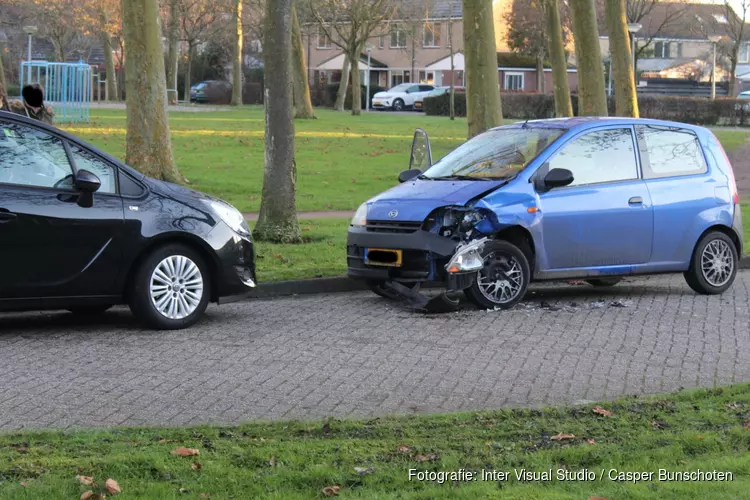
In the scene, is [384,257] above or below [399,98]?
below

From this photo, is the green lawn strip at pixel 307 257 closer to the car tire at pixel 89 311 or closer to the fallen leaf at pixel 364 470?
the car tire at pixel 89 311

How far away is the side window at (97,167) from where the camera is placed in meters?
→ 9.45

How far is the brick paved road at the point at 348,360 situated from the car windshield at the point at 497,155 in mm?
1416

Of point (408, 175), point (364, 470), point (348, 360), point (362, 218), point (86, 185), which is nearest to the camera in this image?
point (364, 470)

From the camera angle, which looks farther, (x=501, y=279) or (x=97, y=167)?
(x=501, y=279)

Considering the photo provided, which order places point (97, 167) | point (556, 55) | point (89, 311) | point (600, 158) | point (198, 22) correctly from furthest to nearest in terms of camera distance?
point (198, 22) < point (556, 55) < point (600, 158) < point (89, 311) < point (97, 167)

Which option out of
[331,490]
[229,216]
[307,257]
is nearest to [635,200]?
[307,257]

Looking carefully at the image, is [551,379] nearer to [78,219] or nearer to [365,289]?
[78,219]

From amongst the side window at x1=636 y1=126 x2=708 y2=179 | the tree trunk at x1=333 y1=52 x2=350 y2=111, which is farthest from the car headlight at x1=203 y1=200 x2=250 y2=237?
the tree trunk at x1=333 y1=52 x2=350 y2=111

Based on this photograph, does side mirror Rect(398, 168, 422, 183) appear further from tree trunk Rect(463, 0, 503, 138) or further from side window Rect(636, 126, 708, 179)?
tree trunk Rect(463, 0, 503, 138)

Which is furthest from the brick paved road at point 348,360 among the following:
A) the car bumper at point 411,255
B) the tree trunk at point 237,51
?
the tree trunk at point 237,51

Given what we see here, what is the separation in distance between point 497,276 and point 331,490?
6148mm

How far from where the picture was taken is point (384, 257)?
10883mm

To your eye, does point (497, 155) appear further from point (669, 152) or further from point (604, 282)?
point (604, 282)
